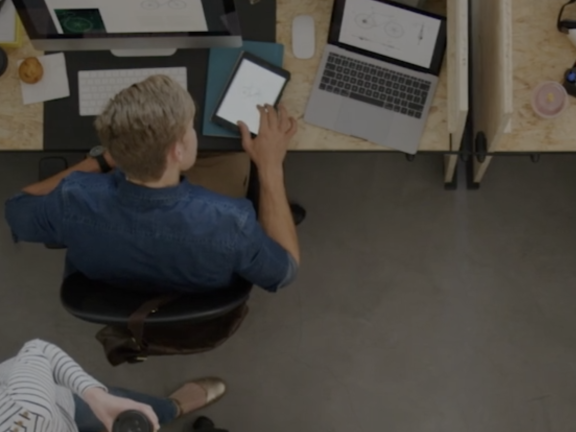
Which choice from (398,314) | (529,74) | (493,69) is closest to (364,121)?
(493,69)

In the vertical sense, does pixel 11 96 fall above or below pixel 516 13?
below

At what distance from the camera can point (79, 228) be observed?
60.7 inches

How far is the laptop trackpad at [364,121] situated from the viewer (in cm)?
178

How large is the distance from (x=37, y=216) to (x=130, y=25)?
1.71ft

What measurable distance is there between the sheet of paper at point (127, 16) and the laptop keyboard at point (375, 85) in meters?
0.35

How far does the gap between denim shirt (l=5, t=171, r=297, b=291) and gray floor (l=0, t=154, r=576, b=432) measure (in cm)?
79

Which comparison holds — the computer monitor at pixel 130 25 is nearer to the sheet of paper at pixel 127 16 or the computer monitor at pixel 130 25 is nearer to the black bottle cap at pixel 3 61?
the sheet of paper at pixel 127 16

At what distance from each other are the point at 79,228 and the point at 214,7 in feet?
1.96

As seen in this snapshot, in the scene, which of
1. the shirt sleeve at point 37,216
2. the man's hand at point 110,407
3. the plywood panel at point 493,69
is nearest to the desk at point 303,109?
the plywood panel at point 493,69

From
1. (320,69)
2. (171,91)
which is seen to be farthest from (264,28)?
(171,91)

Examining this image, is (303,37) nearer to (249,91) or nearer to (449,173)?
(249,91)

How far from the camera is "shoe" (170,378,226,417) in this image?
2.27 meters

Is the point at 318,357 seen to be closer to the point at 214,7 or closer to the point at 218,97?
the point at 218,97

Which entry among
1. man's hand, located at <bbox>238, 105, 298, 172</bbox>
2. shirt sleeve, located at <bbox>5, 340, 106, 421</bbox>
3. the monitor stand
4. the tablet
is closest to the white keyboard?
the monitor stand
